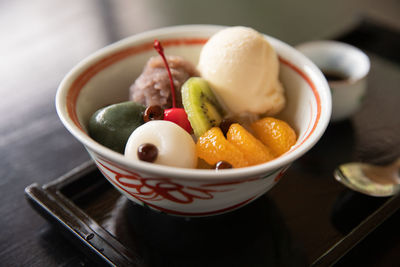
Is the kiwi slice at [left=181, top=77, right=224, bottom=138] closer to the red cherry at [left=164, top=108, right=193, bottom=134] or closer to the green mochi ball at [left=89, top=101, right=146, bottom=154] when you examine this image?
the red cherry at [left=164, top=108, right=193, bottom=134]

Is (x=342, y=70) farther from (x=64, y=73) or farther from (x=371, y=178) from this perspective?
(x=64, y=73)

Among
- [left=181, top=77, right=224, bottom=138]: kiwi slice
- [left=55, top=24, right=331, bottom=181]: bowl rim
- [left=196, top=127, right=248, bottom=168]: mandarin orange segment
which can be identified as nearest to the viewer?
[left=55, top=24, right=331, bottom=181]: bowl rim

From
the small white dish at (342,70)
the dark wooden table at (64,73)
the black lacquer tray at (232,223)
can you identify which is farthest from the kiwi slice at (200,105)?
the small white dish at (342,70)

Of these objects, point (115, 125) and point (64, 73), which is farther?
point (64, 73)

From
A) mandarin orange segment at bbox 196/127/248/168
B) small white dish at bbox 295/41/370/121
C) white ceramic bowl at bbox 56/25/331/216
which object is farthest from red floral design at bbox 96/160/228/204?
small white dish at bbox 295/41/370/121

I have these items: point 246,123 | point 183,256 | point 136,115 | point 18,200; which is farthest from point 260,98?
point 18,200

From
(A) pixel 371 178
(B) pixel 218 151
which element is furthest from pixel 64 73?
(A) pixel 371 178

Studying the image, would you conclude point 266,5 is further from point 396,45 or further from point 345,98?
point 345,98
